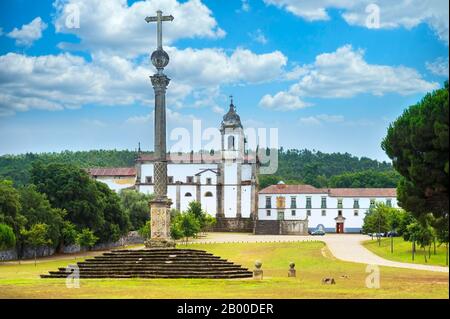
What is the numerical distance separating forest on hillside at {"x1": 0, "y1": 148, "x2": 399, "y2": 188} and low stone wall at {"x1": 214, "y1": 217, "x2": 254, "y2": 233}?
29.9 meters

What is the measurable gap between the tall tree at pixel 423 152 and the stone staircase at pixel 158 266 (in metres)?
8.62

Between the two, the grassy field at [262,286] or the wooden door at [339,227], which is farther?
the wooden door at [339,227]

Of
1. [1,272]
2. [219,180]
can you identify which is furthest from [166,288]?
[219,180]

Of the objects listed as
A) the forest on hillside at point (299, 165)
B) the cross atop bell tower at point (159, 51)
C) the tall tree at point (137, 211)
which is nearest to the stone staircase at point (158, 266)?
the cross atop bell tower at point (159, 51)

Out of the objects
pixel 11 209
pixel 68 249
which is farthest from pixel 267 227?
pixel 11 209

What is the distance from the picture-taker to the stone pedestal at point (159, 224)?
4059cm

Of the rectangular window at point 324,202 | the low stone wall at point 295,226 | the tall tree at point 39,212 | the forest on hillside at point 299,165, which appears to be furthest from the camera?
the forest on hillside at point 299,165

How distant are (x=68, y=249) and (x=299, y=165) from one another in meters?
111

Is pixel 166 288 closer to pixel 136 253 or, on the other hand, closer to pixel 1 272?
pixel 136 253

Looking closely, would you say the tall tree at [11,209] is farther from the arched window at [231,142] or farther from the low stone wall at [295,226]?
the low stone wall at [295,226]


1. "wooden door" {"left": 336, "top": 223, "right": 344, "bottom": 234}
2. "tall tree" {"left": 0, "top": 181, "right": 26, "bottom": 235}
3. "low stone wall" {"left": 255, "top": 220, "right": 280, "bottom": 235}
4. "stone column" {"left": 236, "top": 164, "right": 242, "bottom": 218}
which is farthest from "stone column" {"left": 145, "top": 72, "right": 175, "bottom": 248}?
"wooden door" {"left": 336, "top": 223, "right": 344, "bottom": 234}

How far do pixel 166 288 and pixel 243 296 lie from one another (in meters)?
5.05

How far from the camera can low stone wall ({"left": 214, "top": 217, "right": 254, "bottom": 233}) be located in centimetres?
10381
